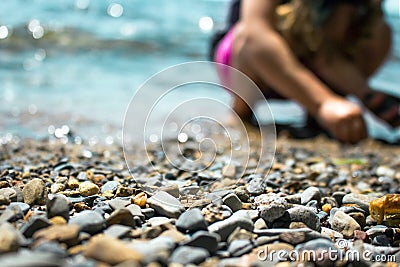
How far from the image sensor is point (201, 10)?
40.2ft

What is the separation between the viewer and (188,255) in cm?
79

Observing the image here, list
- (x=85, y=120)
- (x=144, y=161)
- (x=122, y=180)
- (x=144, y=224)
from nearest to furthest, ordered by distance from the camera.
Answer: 1. (x=144, y=224)
2. (x=122, y=180)
3. (x=144, y=161)
4. (x=85, y=120)

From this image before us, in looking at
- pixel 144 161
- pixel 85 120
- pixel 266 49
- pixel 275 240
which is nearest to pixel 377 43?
pixel 266 49

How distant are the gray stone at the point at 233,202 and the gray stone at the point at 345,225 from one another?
0.21 metres

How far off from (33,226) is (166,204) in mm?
318

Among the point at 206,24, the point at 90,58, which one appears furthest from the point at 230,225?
the point at 206,24

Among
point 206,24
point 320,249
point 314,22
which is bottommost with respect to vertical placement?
point 320,249

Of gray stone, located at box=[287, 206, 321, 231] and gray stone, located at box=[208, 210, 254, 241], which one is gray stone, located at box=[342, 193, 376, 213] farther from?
gray stone, located at box=[208, 210, 254, 241]

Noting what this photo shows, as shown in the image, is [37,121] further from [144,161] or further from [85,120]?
[144,161]

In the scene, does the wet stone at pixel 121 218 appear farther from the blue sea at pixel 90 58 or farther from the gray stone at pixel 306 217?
the blue sea at pixel 90 58

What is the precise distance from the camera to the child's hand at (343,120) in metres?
2.69

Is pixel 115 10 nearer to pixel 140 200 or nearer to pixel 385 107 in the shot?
pixel 385 107

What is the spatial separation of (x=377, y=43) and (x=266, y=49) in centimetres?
113

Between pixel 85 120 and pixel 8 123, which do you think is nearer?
pixel 8 123
